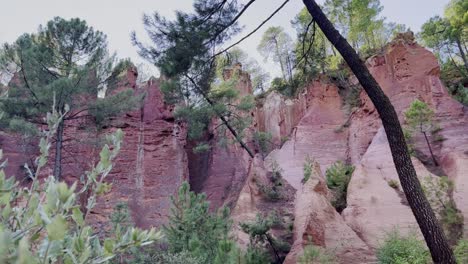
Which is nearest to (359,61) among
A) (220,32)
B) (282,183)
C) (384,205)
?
(220,32)

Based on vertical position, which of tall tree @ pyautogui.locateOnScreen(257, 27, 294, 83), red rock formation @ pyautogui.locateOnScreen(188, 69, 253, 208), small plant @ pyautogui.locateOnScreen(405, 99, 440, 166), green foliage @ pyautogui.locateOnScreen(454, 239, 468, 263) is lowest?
green foliage @ pyautogui.locateOnScreen(454, 239, 468, 263)

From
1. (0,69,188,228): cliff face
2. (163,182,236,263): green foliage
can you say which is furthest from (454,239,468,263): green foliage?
(0,69,188,228): cliff face

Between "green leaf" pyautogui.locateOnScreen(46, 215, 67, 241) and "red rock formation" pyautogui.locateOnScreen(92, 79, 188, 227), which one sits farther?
"red rock formation" pyautogui.locateOnScreen(92, 79, 188, 227)

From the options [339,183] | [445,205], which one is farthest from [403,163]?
[339,183]

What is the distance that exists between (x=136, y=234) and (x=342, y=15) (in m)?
26.1

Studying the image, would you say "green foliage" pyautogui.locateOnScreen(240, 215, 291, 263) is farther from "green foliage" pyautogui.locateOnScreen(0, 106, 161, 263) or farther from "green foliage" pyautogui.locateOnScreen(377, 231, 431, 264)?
"green foliage" pyautogui.locateOnScreen(0, 106, 161, 263)

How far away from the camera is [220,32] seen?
26.4ft

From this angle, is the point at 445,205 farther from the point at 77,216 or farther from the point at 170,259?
the point at 77,216

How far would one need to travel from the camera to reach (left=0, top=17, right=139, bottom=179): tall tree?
513 inches

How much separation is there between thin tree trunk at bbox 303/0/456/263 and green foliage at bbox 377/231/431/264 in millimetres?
2332

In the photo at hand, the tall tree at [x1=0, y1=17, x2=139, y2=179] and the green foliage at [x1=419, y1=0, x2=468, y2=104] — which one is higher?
the green foliage at [x1=419, y1=0, x2=468, y2=104]

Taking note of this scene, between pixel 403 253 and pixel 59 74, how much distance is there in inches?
501

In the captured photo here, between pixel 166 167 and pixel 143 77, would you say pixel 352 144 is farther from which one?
pixel 143 77

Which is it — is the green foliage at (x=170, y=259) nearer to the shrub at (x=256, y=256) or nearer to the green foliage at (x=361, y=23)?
the shrub at (x=256, y=256)
